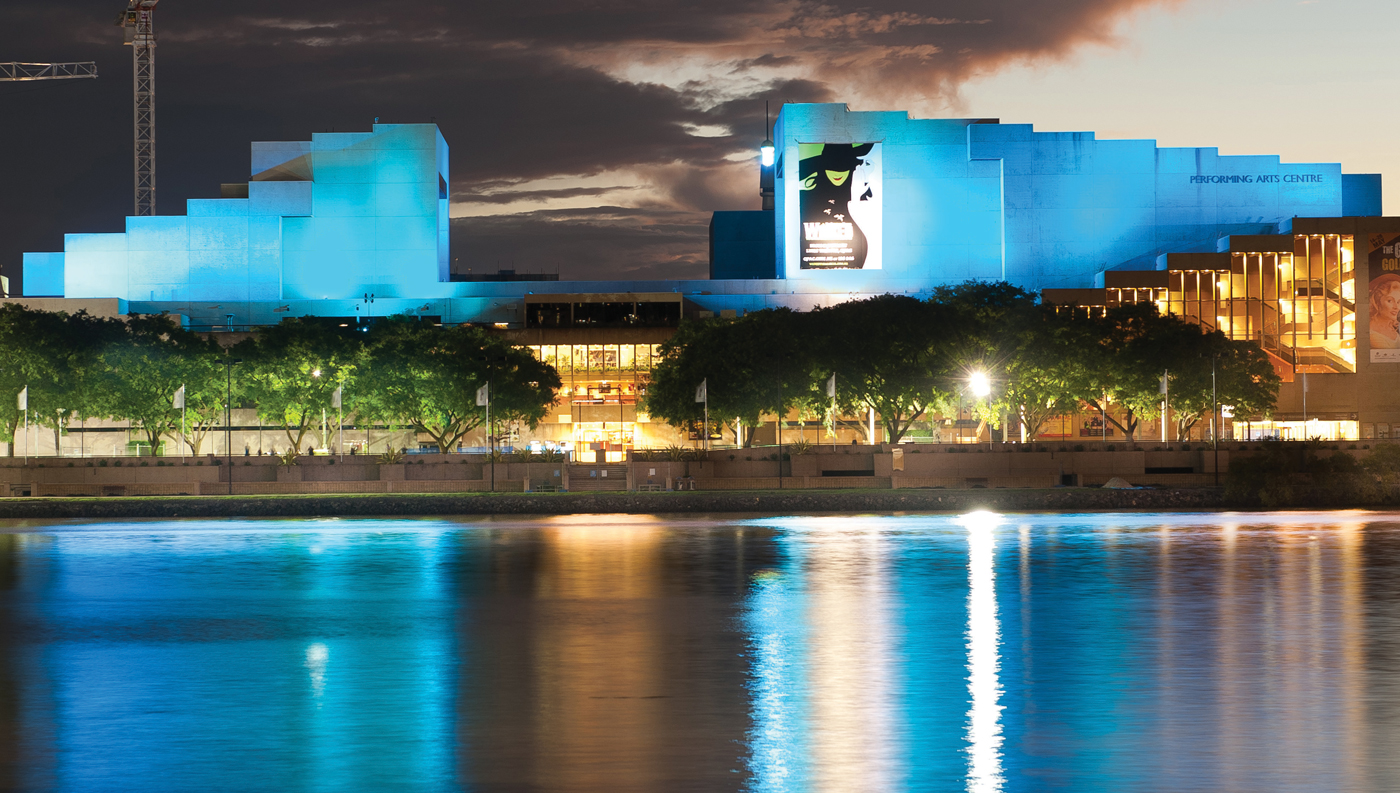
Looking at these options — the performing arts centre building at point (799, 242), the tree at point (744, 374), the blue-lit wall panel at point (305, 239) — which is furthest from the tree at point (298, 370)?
the blue-lit wall panel at point (305, 239)

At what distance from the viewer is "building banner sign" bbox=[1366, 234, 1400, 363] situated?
445ft

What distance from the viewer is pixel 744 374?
90312 mm

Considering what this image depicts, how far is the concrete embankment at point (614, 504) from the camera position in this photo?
68.5 metres

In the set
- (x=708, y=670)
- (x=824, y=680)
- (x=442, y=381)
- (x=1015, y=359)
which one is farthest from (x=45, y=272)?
(x=824, y=680)

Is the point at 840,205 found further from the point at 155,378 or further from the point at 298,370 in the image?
the point at 155,378

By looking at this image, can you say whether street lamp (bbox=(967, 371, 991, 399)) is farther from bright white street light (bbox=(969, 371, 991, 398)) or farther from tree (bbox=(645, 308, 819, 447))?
tree (bbox=(645, 308, 819, 447))

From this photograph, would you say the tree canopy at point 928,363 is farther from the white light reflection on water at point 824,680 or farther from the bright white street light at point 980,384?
the white light reflection on water at point 824,680

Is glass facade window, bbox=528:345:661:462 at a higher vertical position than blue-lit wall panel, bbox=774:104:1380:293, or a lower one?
lower

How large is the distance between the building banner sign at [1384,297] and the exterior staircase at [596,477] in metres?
92.2

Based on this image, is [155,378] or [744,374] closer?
[744,374]

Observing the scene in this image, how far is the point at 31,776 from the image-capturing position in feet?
48.6

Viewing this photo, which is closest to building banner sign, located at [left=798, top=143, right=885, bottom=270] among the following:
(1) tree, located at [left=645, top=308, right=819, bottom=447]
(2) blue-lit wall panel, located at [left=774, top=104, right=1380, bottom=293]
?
(2) blue-lit wall panel, located at [left=774, top=104, right=1380, bottom=293]

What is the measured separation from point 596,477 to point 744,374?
14548mm

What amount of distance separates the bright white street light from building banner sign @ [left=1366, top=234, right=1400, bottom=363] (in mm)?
67716
